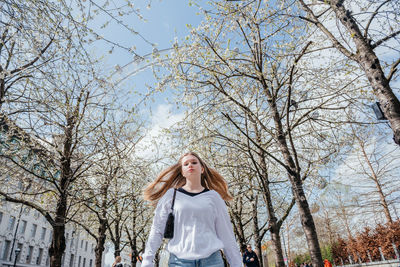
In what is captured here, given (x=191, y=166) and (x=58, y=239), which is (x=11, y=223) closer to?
(x=58, y=239)

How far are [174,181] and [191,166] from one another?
0.50m

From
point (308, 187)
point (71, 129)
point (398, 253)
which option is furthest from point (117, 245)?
point (398, 253)

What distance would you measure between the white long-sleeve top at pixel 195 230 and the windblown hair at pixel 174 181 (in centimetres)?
59

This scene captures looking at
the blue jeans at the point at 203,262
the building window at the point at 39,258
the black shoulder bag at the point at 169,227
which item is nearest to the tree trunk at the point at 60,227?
the black shoulder bag at the point at 169,227

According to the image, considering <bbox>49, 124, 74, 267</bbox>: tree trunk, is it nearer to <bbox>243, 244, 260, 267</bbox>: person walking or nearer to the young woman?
<bbox>243, 244, 260, 267</bbox>: person walking

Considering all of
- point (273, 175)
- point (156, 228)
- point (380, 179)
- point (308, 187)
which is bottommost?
point (156, 228)

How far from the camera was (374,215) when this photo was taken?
66.6 ft

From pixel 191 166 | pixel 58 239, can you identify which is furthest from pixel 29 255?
pixel 191 166

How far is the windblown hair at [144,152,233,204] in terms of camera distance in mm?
3756

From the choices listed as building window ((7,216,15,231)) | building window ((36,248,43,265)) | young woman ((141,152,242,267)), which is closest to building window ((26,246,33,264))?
building window ((36,248,43,265))

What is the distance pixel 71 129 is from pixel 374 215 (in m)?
21.0

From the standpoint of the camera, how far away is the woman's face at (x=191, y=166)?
351 centimetres

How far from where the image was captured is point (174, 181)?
3.89m

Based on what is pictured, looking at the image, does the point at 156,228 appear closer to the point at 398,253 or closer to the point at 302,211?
the point at 302,211
